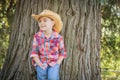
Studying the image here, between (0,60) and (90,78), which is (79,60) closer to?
(90,78)

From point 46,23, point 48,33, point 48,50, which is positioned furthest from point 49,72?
point 46,23

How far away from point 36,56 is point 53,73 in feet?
1.11

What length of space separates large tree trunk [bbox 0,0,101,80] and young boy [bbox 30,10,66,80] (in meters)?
0.97

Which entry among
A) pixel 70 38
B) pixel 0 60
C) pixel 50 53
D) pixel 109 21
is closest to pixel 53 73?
pixel 50 53

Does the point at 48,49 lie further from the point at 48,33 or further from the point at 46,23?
the point at 46,23

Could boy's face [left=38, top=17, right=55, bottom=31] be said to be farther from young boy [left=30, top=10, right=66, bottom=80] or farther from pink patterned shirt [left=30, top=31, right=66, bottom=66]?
pink patterned shirt [left=30, top=31, right=66, bottom=66]

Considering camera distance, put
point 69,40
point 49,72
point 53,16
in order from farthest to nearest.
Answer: point 69,40, point 53,16, point 49,72

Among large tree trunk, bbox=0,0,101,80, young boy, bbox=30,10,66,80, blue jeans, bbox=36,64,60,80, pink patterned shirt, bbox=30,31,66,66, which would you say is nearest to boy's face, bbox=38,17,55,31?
young boy, bbox=30,10,66,80

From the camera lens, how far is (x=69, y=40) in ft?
20.5

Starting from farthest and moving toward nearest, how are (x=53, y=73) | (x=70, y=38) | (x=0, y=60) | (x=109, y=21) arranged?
(x=0, y=60)
(x=109, y=21)
(x=70, y=38)
(x=53, y=73)

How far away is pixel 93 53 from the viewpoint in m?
6.52

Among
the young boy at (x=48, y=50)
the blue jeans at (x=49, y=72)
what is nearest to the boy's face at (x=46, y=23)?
the young boy at (x=48, y=50)

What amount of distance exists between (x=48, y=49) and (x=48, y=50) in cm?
1

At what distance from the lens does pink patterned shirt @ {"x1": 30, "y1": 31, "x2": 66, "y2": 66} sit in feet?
17.0
